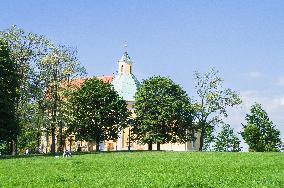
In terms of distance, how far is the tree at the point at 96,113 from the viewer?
78.2 meters

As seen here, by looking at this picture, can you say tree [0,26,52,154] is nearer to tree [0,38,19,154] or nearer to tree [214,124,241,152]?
tree [0,38,19,154]

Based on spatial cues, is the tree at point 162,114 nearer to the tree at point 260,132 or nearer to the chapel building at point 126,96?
the tree at point 260,132

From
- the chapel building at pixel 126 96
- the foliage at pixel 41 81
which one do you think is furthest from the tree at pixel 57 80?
the chapel building at pixel 126 96

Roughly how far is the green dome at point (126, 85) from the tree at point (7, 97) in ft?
205

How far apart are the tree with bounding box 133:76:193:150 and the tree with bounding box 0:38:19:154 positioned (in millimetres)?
28386

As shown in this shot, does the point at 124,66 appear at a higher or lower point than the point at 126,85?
higher

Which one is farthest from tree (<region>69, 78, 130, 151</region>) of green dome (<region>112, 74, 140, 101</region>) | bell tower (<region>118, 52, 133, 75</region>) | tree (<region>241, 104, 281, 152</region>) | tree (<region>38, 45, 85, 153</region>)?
bell tower (<region>118, 52, 133, 75</region>)

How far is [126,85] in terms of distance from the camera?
12581 cm

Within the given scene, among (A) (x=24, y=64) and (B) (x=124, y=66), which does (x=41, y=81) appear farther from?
(B) (x=124, y=66)

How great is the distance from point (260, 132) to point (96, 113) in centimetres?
3659

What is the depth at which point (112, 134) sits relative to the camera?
80.2 m

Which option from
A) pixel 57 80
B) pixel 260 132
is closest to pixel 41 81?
pixel 57 80

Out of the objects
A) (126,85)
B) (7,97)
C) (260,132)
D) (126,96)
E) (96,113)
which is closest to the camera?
(7,97)

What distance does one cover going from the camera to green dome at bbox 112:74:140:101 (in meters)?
123
